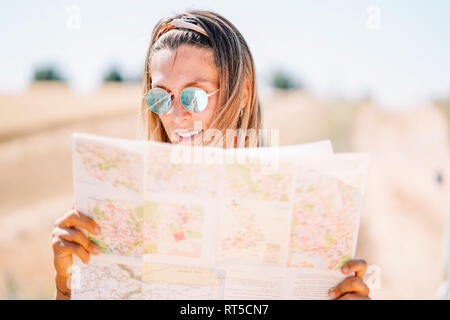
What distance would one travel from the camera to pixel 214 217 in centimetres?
94

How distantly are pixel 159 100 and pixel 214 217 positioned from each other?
0.45 m

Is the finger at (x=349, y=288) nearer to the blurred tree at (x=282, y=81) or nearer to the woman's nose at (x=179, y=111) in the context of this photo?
the woman's nose at (x=179, y=111)

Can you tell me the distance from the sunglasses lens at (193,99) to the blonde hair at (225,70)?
0.08m

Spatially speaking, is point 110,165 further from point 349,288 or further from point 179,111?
point 349,288

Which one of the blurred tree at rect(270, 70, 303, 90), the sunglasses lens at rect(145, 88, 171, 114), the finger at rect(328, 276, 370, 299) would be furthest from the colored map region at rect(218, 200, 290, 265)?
the blurred tree at rect(270, 70, 303, 90)

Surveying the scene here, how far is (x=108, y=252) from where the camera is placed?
97 centimetres

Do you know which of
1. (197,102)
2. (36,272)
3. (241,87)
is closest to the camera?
(197,102)

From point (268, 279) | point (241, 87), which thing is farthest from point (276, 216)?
point (241, 87)

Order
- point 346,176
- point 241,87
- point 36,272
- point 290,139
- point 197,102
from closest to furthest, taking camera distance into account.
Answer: point 346,176, point 197,102, point 241,87, point 36,272, point 290,139

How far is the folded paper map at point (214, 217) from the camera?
36.0 inches

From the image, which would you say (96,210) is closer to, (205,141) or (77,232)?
(77,232)

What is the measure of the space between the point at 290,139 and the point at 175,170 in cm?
1012

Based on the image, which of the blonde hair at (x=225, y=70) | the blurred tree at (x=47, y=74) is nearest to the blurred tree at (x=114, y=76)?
the blurred tree at (x=47, y=74)

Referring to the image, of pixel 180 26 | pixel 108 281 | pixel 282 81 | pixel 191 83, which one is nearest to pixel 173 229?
pixel 108 281
